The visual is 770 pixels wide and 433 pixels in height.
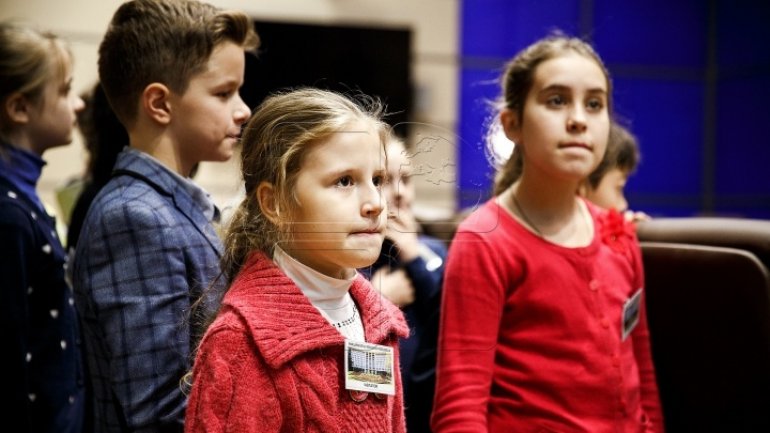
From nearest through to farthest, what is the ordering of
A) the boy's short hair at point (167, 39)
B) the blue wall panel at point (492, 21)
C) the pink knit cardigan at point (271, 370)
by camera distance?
the pink knit cardigan at point (271, 370), the boy's short hair at point (167, 39), the blue wall panel at point (492, 21)

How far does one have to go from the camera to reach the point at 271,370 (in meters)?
1.04

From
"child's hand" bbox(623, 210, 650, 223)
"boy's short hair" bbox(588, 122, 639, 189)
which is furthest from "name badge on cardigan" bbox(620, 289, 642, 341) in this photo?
"boy's short hair" bbox(588, 122, 639, 189)

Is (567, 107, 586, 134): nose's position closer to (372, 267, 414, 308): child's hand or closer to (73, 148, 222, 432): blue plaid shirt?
(372, 267, 414, 308): child's hand

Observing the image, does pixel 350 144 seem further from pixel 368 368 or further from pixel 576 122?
pixel 576 122

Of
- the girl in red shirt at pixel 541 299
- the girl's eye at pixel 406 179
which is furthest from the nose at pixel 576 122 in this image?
the girl's eye at pixel 406 179

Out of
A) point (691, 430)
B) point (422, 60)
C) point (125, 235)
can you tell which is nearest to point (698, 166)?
point (422, 60)

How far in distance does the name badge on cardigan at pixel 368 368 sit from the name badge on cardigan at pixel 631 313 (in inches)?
28.1

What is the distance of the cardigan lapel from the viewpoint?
1.04m

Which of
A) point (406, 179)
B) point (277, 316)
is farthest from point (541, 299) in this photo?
point (277, 316)

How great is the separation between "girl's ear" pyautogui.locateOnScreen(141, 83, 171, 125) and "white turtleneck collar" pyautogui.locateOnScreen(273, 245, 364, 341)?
420 millimetres

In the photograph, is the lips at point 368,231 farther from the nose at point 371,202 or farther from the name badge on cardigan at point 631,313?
the name badge on cardigan at point 631,313

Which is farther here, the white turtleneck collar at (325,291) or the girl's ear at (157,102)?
the girl's ear at (157,102)

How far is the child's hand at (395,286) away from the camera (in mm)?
1166

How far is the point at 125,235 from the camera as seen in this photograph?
129cm
